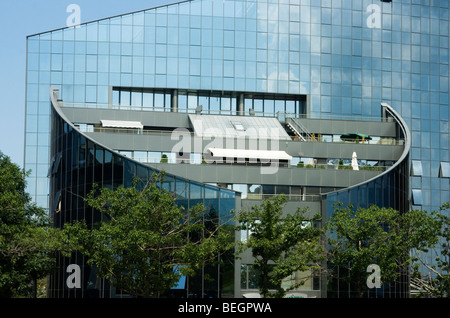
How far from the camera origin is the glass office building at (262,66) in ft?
262

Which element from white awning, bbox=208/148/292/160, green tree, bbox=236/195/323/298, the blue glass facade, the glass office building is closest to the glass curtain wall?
green tree, bbox=236/195/323/298

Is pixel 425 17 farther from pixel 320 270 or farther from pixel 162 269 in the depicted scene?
pixel 162 269

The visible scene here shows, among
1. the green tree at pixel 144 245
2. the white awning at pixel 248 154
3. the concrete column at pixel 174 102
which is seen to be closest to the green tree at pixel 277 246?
the green tree at pixel 144 245

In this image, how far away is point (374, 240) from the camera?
52.1 m

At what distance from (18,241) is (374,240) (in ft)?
74.6

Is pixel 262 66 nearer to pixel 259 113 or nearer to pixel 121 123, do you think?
pixel 259 113

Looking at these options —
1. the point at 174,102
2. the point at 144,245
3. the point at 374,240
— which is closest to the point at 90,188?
the point at 144,245

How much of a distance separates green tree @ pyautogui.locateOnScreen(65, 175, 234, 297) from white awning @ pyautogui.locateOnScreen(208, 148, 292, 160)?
18065 millimetres

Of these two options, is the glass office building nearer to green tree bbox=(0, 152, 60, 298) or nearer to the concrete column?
the concrete column

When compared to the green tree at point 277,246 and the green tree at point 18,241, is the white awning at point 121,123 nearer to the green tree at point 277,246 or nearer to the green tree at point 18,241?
the green tree at point 18,241

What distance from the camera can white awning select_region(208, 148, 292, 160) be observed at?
66.9 m

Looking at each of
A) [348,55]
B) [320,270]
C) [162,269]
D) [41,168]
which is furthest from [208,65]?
[162,269]

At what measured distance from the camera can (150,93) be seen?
80.7 m

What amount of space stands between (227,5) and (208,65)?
21.0 feet
